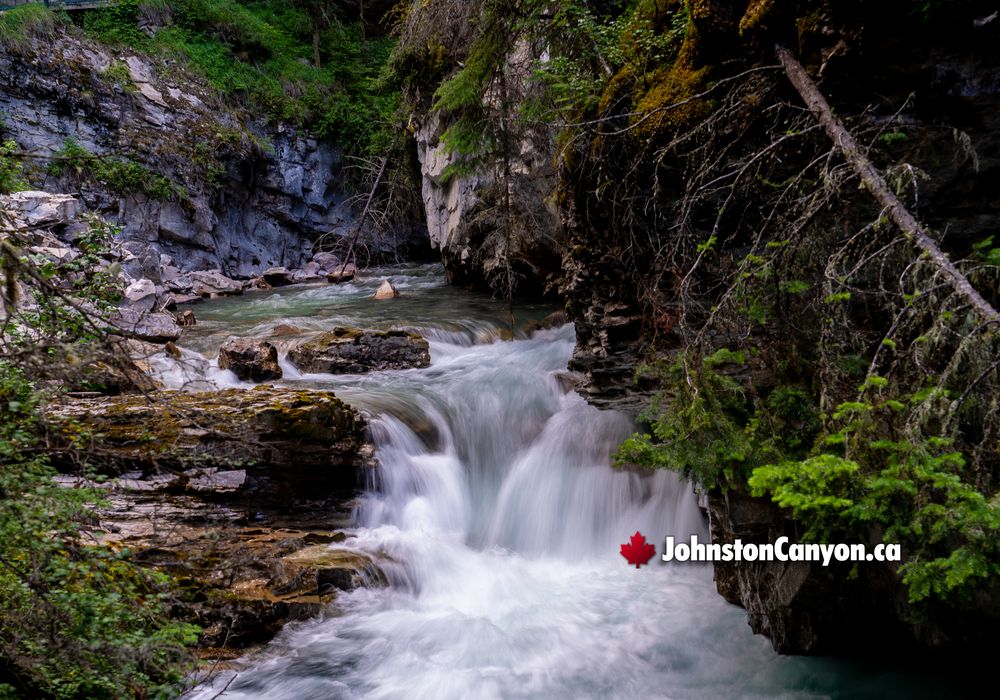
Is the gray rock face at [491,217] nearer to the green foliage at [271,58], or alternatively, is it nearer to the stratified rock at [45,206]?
the stratified rock at [45,206]

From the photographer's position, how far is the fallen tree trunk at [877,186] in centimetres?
247

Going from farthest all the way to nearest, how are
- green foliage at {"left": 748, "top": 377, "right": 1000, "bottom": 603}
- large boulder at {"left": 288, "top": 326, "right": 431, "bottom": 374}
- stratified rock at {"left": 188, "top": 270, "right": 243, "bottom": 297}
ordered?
stratified rock at {"left": 188, "top": 270, "right": 243, "bottom": 297}
large boulder at {"left": 288, "top": 326, "right": 431, "bottom": 374}
green foliage at {"left": 748, "top": 377, "right": 1000, "bottom": 603}

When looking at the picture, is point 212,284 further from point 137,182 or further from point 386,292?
point 386,292

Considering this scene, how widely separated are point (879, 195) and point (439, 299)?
13.5 meters

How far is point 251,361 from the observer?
32.3ft

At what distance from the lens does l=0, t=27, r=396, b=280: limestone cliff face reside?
64.2 ft

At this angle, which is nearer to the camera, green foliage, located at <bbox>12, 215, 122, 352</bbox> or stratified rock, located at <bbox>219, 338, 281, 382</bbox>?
green foliage, located at <bbox>12, 215, 122, 352</bbox>

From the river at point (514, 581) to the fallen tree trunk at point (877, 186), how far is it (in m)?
2.79

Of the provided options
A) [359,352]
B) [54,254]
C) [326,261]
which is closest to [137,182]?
[326,261]

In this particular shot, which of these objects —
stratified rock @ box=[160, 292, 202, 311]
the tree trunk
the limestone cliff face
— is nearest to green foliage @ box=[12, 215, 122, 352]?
stratified rock @ box=[160, 292, 202, 311]

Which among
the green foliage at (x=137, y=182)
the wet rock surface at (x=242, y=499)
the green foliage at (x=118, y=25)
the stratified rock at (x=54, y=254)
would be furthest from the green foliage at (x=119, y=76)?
the wet rock surface at (x=242, y=499)

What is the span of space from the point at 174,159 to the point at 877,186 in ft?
75.8

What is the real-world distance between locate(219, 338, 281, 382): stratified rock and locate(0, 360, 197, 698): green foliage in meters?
6.82

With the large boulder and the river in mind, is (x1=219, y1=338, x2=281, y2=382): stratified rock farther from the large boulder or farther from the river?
the large boulder
